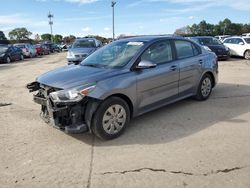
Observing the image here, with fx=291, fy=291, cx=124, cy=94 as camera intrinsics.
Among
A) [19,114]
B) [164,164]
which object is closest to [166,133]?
[164,164]

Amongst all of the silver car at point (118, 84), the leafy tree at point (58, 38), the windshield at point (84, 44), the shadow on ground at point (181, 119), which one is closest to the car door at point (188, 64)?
the silver car at point (118, 84)

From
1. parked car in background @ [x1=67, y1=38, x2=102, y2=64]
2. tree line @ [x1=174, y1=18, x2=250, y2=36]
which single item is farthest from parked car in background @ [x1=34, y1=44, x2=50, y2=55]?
tree line @ [x1=174, y1=18, x2=250, y2=36]

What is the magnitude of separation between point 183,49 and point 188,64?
36cm

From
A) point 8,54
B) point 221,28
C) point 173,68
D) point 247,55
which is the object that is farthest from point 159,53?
point 221,28

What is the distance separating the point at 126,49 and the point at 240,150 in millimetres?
2717

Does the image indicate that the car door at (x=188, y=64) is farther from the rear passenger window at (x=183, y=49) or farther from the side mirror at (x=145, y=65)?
the side mirror at (x=145, y=65)

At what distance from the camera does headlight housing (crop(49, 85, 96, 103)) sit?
4.47 meters

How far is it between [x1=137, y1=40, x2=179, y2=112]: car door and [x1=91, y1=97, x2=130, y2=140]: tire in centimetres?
45

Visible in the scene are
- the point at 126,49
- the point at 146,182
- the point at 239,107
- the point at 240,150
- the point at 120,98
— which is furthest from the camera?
the point at 239,107

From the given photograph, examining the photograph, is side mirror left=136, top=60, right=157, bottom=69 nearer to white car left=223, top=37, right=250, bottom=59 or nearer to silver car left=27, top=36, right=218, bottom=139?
silver car left=27, top=36, right=218, bottom=139

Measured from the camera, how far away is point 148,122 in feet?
18.5

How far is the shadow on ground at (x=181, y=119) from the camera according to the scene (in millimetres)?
4855

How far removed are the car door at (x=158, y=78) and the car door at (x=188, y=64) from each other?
0.22 metres

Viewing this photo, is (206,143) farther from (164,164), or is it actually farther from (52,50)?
(52,50)
